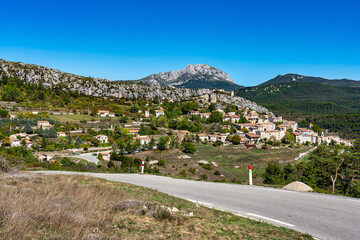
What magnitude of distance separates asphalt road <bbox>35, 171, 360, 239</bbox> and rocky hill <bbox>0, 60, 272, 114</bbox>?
114847 millimetres

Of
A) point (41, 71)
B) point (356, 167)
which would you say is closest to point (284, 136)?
point (356, 167)

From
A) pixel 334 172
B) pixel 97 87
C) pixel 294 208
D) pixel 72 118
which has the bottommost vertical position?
pixel 334 172

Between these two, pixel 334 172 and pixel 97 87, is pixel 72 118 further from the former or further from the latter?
pixel 334 172

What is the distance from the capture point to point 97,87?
126 m

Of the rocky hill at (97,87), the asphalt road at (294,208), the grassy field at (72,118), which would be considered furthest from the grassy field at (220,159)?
the rocky hill at (97,87)

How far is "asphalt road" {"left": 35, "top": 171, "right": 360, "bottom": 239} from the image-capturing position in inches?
185

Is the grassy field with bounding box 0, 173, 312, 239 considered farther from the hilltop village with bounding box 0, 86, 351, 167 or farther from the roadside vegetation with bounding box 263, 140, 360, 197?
the hilltop village with bounding box 0, 86, 351, 167

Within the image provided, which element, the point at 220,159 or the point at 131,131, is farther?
the point at 131,131

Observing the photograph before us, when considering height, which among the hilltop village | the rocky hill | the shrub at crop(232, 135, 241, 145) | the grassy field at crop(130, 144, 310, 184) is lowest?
the grassy field at crop(130, 144, 310, 184)

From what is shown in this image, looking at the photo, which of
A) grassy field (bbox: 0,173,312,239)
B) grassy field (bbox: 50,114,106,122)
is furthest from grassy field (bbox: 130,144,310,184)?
grassy field (bbox: 0,173,312,239)

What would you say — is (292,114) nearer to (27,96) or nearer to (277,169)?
(277,169)

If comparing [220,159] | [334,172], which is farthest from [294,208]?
[220,159]

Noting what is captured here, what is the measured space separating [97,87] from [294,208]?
131174 millimetres

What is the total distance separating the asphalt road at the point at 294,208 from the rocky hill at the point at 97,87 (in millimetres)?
114847
